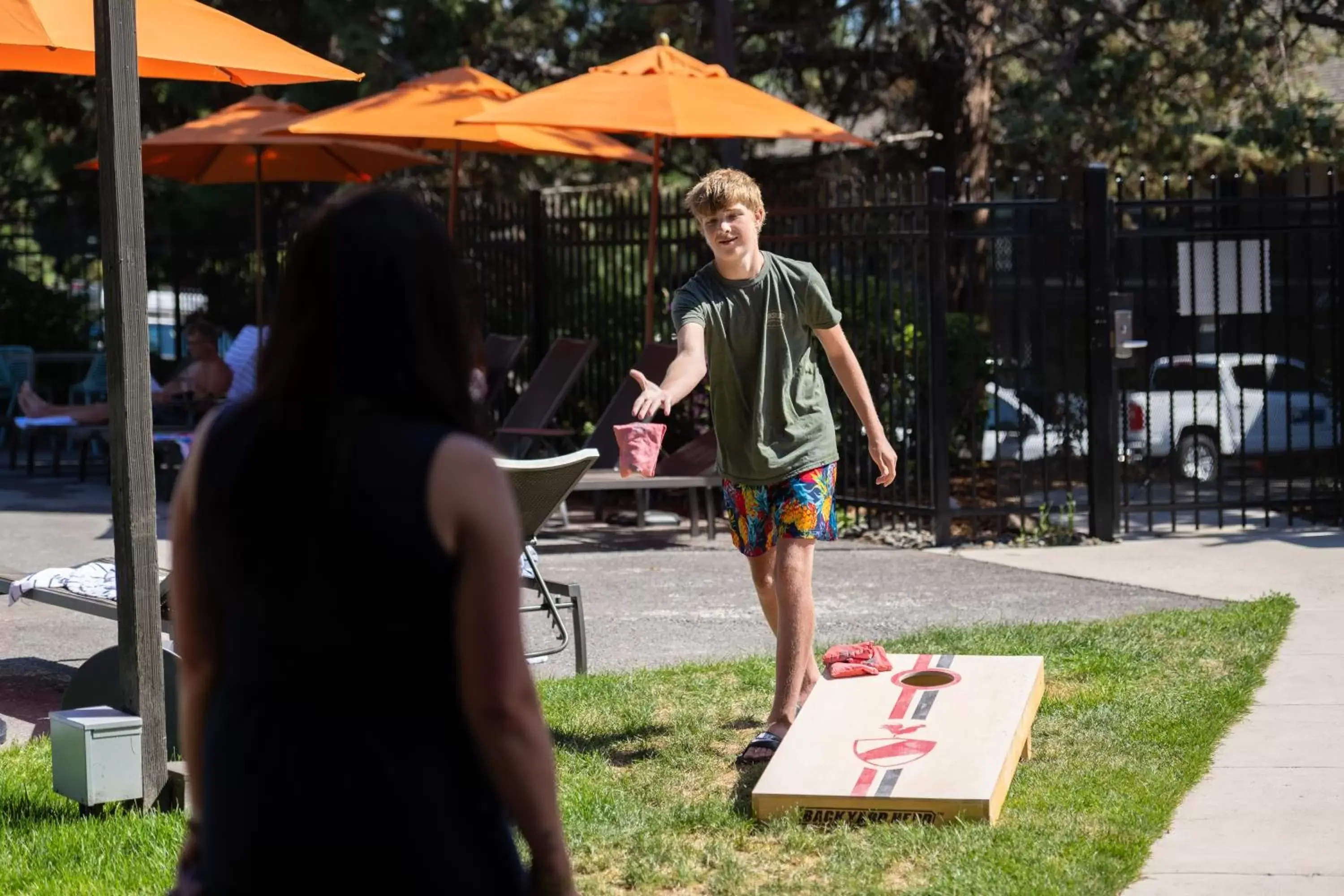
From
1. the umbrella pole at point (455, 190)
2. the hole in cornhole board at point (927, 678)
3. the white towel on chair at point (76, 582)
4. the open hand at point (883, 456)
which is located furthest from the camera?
the umbrella pole at point (455, 190)

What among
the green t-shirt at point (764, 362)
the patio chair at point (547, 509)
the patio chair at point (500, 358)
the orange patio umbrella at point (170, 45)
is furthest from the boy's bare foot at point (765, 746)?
the patio chair at point (500, 358)

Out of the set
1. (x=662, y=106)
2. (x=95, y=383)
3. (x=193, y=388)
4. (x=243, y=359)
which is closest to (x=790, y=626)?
(x=662, y=106)

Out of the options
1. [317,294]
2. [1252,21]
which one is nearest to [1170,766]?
[317,294]

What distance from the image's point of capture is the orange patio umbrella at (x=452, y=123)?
36.9 feet

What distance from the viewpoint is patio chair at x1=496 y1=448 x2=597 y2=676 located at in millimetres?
5938

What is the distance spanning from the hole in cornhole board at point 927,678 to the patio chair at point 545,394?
6.52 m

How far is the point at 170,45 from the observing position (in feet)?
21.0

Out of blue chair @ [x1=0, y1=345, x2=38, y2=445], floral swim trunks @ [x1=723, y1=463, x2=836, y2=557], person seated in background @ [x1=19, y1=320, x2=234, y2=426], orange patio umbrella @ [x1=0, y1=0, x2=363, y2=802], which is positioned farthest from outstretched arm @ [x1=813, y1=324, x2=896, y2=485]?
blue chair @ [x1=0, y1=345, x2=38, y2=445]

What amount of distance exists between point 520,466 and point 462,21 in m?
10.5

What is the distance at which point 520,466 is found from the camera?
5.88m

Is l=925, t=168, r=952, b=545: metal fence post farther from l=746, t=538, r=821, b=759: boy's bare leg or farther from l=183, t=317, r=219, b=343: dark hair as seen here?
l=183, t=317, r=219, b=343: dark hair

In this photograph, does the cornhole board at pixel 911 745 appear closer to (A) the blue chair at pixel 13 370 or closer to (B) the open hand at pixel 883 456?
(B) the open hand at pixel 883 456

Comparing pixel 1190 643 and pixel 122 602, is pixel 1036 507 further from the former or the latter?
pixel 122 602

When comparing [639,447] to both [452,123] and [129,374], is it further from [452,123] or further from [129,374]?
[452,123]
